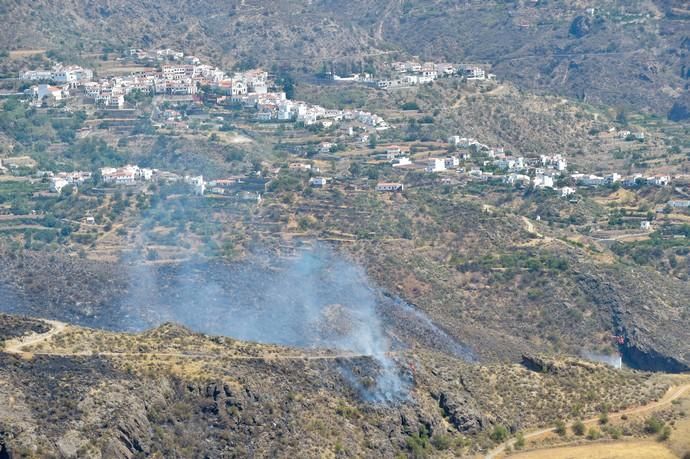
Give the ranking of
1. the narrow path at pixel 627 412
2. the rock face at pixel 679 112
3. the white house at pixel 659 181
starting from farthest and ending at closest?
the rock face at pixel 679 112 → the white house at pixel 659 181 → the narrow path at pixel 627 412

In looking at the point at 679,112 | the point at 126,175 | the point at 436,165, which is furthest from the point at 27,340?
the point at 679,112

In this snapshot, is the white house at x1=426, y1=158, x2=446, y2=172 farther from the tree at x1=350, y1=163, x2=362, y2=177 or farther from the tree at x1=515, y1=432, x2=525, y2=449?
the tree at x1=515, y1=432, x2=525, y2=449

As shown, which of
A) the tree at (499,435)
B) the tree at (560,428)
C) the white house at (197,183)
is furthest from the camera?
the white house at (197,183)

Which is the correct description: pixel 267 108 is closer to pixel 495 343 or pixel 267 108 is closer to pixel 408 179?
pixel 408 179

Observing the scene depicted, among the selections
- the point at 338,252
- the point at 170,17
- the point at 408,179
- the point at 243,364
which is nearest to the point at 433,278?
the point at 338,252

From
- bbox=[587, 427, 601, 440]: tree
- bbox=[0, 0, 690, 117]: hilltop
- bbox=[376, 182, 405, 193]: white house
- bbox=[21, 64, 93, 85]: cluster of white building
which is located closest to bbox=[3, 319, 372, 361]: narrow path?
bbox=[587, 427, 601, 440]: tree

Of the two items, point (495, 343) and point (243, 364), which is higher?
point (243, 364)

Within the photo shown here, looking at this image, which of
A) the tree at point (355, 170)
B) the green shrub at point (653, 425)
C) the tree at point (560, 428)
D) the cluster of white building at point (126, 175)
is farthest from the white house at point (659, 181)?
the tree at point (560, 428)

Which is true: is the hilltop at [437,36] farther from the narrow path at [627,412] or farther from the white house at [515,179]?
the narrow path at [627,412]
